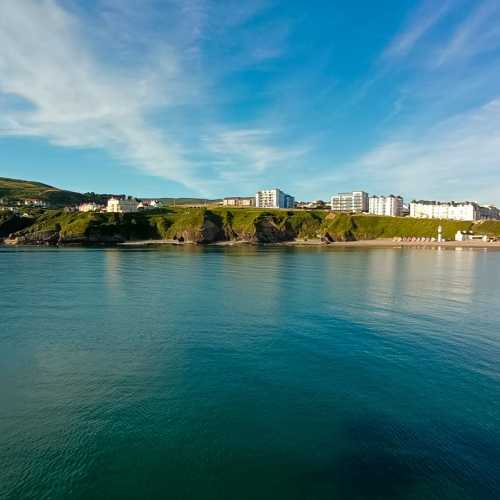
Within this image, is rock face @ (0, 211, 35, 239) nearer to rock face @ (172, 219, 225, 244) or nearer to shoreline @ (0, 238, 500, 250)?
shoreline @ (0, 238, 500, 250)

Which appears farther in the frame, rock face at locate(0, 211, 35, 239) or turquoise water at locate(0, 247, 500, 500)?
rock face at locate(0, 211, 35, 239)

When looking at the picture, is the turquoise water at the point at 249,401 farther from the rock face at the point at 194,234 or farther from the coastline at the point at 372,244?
the rock face at the point at 194,234

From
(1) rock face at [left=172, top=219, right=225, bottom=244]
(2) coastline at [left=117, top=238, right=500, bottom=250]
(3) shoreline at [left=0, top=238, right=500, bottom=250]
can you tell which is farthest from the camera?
(1) rock face at [left=172, top=219, right=225, bottom=244]

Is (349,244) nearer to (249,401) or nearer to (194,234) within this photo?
(194,234)

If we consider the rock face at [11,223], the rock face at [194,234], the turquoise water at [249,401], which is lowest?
the turquoise water at [249,401]

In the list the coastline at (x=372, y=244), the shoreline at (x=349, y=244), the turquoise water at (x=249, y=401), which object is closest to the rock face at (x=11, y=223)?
the shoreline at (x=349, y=244)

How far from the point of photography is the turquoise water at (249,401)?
15469 mm

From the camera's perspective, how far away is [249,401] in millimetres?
21781

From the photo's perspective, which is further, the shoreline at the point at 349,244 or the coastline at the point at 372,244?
the coastline at the point at 372,244

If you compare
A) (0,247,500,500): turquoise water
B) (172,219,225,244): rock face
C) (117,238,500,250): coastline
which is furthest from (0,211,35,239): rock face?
(0,247,500,500): turquoise water

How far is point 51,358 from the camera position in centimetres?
2812

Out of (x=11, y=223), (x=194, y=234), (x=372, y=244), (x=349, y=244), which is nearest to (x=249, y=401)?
(x=349, y=244)

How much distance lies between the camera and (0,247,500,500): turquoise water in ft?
50.8

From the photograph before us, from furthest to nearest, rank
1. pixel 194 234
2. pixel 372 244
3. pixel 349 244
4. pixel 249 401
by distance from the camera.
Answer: pixel 194 234 → pixel 372 244 → pixel 349 244 → pixel 249 401
